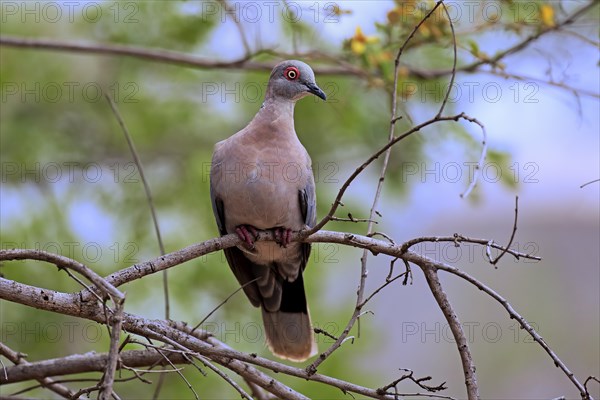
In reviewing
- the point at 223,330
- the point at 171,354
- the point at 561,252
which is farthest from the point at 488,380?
the point at 171,354

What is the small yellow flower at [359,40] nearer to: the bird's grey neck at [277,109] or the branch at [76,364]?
the bird's grey neck at [277,109]

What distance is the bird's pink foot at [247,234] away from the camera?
4.35 metres

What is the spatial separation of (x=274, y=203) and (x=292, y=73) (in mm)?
919

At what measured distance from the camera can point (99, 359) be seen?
3.92 m

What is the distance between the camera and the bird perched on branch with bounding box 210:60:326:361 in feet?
14.6

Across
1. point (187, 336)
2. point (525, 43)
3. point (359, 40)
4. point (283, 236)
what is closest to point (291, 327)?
point (283, 236)

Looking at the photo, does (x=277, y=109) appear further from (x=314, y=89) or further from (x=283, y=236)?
(x=283, y=236)

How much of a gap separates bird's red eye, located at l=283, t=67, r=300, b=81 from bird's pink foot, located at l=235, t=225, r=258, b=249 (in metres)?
0.99

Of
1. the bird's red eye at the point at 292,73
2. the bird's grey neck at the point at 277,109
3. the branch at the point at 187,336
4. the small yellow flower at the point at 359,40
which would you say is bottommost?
the branch at the point at 187,336

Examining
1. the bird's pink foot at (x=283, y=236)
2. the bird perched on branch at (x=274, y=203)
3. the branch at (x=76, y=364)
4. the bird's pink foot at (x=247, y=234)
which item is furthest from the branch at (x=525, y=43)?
the branch at (x=76, y=364)

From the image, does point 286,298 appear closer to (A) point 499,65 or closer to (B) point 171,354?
(B) point 171,354

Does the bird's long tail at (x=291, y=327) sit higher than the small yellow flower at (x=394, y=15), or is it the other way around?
the small yellow flower at (x=394, y=15)

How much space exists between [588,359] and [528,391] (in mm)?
1002

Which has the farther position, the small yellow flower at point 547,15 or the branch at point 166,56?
the branch at point 166,56
